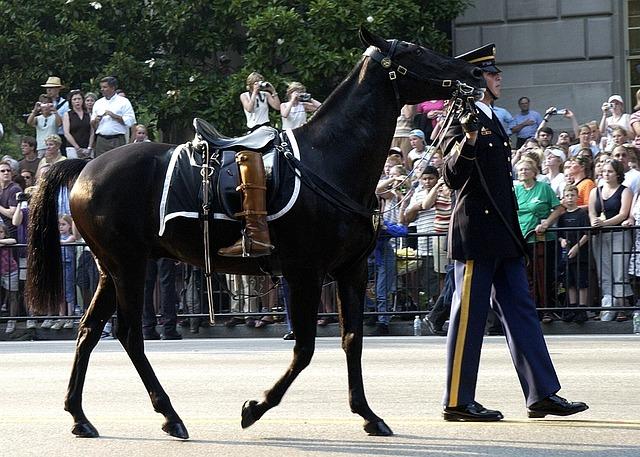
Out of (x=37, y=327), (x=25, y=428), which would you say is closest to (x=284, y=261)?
(x=25, y=428)

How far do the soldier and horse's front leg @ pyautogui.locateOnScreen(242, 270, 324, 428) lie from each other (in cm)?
101

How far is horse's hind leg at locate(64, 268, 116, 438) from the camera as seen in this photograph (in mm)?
8711

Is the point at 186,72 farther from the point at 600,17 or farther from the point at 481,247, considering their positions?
the point at 481,247

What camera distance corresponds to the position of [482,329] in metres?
8.80

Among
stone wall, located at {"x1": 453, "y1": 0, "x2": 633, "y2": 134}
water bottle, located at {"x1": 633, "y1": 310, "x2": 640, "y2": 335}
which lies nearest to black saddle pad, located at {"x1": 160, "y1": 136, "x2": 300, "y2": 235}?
water bottle, located at {"x1": 633, "y1": 310, "x2": 640, "y2": 335}

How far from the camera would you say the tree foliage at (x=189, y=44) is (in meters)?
22.7

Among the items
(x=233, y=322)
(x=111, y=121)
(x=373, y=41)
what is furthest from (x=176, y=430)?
(x=111, y=121)

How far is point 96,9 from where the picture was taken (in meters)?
24.2

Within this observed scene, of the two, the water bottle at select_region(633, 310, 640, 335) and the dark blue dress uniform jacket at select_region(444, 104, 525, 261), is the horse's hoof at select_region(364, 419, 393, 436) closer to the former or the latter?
the dark blue dress uniform jacket at select_region(444, 104, 525, 261)

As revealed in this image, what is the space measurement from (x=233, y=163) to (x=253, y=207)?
1.38 feet

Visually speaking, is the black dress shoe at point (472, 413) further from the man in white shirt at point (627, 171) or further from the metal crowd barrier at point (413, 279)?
the man in white shirt at point (627, 171)

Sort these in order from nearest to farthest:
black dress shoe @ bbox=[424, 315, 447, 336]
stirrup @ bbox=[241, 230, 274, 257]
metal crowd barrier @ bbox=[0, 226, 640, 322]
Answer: stirrup @ bbox=[241, 230, 274, 257] < metal crowd barrier @ bbox=[0, 226, 640, 322] < black dress shoe @ bbox=[424, 315, 447, 336]

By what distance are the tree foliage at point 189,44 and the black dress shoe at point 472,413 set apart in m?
14.1

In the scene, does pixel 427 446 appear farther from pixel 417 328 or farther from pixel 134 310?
pixel 417 328
